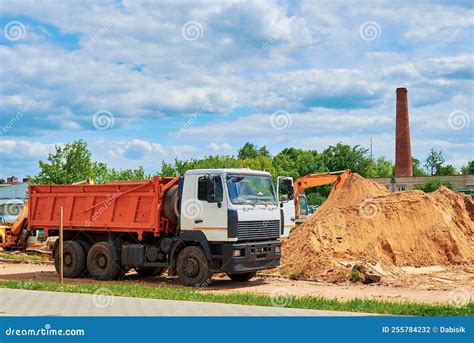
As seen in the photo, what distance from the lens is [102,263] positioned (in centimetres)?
2053

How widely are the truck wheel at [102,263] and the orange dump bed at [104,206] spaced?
590 mm

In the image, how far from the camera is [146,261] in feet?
64.0

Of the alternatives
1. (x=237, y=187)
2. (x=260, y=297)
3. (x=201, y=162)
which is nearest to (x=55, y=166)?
(x=201, y=162)

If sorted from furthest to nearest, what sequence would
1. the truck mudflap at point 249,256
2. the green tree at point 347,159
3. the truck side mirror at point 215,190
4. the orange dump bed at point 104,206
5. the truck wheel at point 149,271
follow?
Result: the green tree at point 347,159, the truck wheel at point 149,271, the orange dump bed at point 104,206, the truck side mirror at point 215,190, the truck mudflap at point 249,256

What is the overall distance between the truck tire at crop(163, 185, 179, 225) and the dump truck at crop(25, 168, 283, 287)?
3 centimetres

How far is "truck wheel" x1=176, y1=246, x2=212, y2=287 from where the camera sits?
58.4ft

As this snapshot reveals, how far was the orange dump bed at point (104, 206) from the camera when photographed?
19156mm

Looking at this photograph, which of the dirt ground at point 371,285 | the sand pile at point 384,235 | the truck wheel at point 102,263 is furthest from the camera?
the sand pile at point 384,235

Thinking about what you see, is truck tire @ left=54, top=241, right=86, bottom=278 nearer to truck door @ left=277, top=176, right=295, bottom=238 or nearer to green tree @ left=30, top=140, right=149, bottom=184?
truck door @ left=277, top=176, right=295, bottom=238

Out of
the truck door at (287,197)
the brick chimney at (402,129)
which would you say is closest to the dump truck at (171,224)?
the truck door at (287,197)

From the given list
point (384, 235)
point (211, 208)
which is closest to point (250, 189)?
point (211, 208)

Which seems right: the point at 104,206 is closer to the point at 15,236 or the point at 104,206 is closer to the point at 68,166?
the point at 15,236

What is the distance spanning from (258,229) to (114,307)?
6152 mm

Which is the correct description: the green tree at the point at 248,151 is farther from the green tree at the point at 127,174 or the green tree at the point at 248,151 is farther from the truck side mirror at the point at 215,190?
the truck side mirror at the point at 215,190
